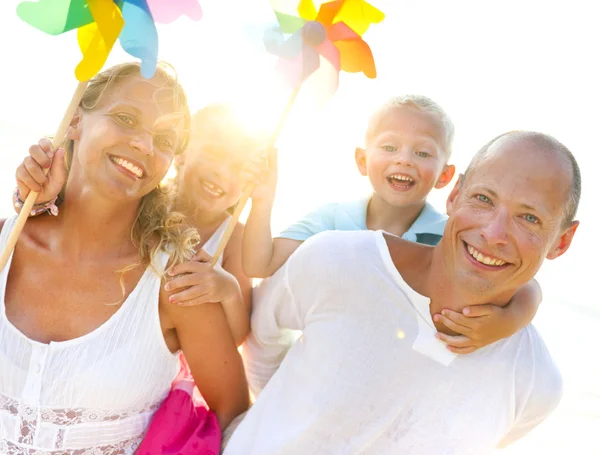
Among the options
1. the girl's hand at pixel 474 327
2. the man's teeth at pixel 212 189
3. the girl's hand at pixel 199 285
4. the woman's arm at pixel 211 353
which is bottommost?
the woman's arm at pixel 211 353

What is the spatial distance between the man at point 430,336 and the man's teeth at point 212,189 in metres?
1.02

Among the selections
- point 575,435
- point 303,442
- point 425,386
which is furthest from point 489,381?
point 575,435

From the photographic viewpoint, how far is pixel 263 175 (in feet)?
9.75

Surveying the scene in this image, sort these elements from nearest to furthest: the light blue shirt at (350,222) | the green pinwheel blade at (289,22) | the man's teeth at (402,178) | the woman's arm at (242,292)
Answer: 1. the green pinwheel blade at (289,22)
2. the woman's arm at (242,292)
3. the light blue shirt at (350,222)
4. the man's teeth at (402,178)

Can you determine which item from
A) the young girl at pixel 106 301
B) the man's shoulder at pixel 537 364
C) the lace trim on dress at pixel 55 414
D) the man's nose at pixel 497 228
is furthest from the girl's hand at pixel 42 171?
the man's shoulder at pixel 537 364

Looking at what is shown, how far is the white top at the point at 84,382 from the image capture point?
265 centimetres

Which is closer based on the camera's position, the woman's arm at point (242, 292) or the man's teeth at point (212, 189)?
the woman's arm at point (242, 292)

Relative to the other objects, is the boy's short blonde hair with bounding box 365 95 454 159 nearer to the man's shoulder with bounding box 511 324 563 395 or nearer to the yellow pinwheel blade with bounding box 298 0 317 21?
the yellow pinwheel blade with bounding box 298 0 317 21

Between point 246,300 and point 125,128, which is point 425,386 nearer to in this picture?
point 246,300

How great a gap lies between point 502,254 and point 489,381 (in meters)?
0.45


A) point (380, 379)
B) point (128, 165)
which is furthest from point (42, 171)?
point (380, 379)

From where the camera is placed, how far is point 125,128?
273 cm

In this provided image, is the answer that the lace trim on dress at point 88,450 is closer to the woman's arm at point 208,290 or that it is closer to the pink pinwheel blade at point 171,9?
the woman's arm at point 208,290

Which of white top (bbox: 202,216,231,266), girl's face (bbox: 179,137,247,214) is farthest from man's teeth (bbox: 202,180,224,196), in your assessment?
white top (bbox: 202,216,231,266)
